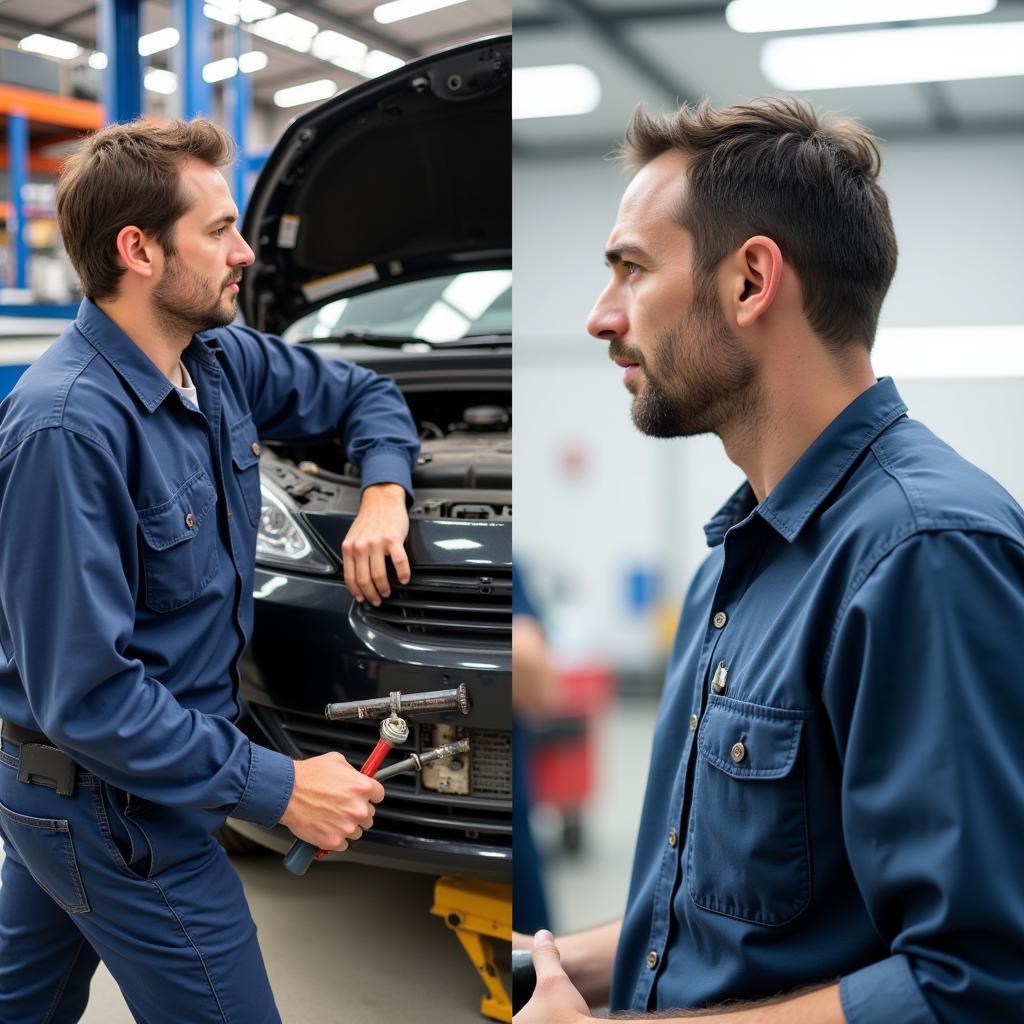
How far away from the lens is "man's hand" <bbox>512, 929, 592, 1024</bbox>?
65 centimetres

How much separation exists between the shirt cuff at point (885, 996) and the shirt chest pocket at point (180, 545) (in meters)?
0.73

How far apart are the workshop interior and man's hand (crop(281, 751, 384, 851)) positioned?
0.13ft

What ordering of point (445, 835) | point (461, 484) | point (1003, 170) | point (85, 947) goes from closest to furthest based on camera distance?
point (85, 947) < point (445, 835) < point (461, 484) < point (1003, 170)

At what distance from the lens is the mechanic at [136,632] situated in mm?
869

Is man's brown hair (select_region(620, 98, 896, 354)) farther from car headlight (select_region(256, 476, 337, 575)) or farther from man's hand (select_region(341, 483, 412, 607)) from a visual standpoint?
car headlight (select_region(256, 476, 337, 575))

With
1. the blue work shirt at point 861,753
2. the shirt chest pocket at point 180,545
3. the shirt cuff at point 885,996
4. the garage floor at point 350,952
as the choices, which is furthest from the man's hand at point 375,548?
the shirt cuff at point 885,996

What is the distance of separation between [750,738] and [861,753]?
4.3 inches

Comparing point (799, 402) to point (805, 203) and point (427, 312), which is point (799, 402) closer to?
point (805, 203)

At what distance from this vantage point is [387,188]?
193cm

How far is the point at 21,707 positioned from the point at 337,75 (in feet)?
3.75

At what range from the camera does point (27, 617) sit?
862mm

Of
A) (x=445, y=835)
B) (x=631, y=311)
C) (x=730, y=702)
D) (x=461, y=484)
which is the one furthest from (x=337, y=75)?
(x=730, y=702)

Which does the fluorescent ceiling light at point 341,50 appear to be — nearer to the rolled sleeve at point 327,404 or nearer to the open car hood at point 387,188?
the open car hood at point 387,188

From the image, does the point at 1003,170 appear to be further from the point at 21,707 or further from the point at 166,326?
the point at 21,707
